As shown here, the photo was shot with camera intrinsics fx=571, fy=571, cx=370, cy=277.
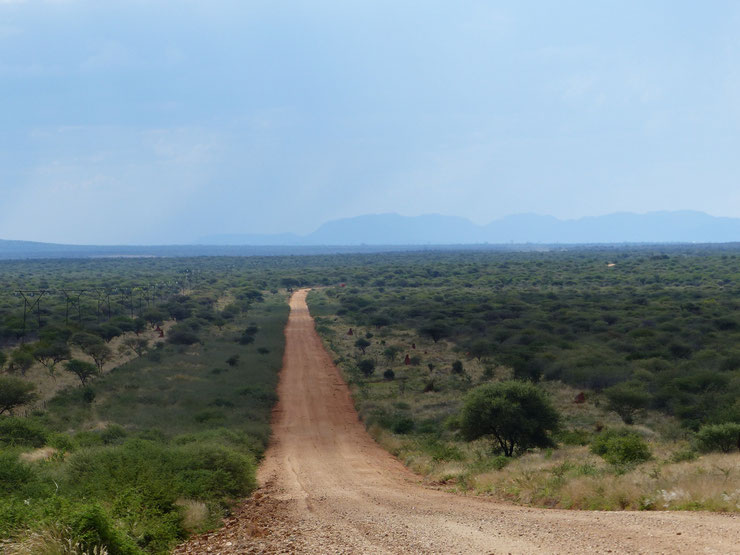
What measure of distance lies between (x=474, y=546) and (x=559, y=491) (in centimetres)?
474

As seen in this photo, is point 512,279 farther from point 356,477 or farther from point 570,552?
point 570,552

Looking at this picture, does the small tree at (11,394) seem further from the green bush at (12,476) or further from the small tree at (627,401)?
the small tree at (627,401)

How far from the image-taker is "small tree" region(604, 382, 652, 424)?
2598 cm

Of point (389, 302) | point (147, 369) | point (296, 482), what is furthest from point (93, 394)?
point (389, 302)

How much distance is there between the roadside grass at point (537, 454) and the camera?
501 inches

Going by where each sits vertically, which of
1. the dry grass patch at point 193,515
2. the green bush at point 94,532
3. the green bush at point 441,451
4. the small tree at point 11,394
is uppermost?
the green bush at point 94,532

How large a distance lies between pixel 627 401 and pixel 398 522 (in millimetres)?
17723

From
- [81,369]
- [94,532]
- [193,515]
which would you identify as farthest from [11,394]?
[94,532]

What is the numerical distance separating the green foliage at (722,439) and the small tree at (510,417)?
5.15 m

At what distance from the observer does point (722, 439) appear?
59.8ft

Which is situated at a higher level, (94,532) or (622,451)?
(94,532)

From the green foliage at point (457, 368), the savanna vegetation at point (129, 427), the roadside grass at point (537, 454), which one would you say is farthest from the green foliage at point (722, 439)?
the green foliage at point (457, 368)

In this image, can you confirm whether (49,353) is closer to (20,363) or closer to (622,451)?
(20,363)

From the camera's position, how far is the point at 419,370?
3941cm
